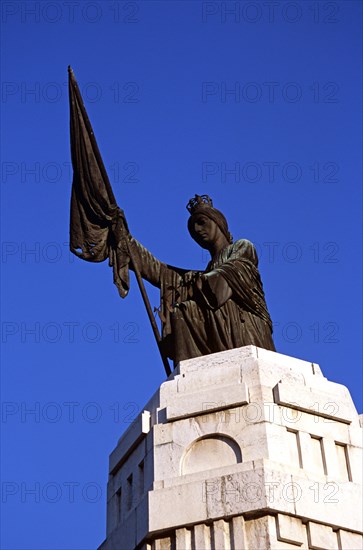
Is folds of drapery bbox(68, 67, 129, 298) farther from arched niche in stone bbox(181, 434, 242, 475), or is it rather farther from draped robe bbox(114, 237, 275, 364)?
arched niche in stone bbox(181, 434, 242, 475)

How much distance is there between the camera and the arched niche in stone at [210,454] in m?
16.5

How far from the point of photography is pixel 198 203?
21219 millimetres

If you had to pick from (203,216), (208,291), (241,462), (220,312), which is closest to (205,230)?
(203,216)

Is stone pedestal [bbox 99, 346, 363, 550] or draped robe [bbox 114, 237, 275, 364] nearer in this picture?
stone pedestal [bbox 99, 346, 363, 550]

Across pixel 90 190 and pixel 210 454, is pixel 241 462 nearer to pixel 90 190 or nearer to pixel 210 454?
pixel 210 454

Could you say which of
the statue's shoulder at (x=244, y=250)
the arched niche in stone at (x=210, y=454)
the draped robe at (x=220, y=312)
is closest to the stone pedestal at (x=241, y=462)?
the arched niche in stone at (x=210, y=454)

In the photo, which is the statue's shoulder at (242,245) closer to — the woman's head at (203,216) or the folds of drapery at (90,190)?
the woman's head at (203,216)

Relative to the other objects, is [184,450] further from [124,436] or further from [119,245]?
[119,245]

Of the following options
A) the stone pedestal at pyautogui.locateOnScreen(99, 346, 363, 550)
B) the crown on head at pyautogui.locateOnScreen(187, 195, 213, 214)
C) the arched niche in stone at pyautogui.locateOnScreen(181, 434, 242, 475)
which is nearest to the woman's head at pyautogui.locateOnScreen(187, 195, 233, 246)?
the crown on head at pyautogui.locateOnScreen(187, 195, 213, 214)

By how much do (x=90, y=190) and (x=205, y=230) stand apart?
7.83 feet

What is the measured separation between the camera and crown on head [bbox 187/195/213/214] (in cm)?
2114

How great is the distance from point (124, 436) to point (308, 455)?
3506mm

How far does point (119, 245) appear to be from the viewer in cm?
2089

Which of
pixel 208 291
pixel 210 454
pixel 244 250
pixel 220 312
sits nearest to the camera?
pixel 210 454
